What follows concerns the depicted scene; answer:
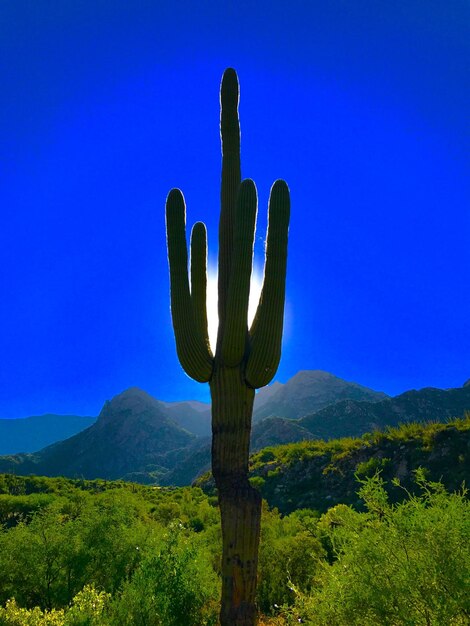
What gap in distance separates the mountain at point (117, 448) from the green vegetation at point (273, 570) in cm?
7158

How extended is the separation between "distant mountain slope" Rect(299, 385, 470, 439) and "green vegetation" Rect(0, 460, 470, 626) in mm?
39988

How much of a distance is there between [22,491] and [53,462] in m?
70.1

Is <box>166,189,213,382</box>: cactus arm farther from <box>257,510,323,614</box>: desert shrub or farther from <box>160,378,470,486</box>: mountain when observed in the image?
<box>160,378,470,486</box>: mountain

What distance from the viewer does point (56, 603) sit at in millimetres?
9680

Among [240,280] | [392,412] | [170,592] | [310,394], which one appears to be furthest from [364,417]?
[310,394]

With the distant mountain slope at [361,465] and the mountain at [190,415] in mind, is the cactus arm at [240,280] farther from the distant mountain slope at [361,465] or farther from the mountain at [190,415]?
the mountain at [190,415]

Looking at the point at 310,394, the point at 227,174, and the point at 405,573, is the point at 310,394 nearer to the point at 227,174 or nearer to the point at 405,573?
the point at 227,174

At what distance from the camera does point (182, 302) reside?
6.76 meters

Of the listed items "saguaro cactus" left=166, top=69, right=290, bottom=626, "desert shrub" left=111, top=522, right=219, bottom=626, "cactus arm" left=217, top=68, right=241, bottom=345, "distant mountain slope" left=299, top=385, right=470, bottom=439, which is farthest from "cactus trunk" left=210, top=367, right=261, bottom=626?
"distant mountain slope" left=299, top=385, right=470, bottom=439

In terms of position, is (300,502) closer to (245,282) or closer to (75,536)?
(75,536)

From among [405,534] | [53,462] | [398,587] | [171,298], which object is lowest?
[53,462]

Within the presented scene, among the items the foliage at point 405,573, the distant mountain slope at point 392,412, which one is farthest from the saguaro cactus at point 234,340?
the distant mountain slope at point 392,412

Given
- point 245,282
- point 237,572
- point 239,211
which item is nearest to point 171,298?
point 245,282

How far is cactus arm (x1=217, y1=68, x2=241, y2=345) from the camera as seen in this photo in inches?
278
